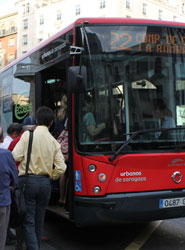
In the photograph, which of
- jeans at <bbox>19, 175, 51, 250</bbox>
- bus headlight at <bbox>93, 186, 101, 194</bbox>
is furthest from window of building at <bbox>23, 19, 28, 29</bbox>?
jeans at <bbox>19, 175, 51, 250</bbox>

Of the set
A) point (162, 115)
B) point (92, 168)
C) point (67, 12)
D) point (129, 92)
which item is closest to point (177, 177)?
point (162, 115)

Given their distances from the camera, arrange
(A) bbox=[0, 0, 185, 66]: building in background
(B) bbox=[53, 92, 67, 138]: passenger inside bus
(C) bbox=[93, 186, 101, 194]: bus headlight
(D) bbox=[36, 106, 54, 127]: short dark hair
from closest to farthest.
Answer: (D) bbox=[36, 106, 54, 127]: short dark hair
(C) bbox=[93, 186, 101, 194]: bus headlight
(B) bbox=[53, 92, 67, 138]: passenger inside bus
(A) bbox=[0, 0, 185, 66]: building in background

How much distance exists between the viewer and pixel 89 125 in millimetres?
5086

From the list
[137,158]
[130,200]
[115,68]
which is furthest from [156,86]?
[130,200]

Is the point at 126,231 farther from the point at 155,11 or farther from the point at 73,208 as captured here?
the point at 155,11

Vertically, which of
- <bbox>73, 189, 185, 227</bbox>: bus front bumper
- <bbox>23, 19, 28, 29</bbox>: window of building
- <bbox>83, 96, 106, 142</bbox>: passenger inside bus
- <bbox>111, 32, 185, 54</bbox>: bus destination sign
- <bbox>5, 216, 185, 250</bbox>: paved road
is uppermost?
<bbox>23, 19, 28, 29</bbox>: window of building

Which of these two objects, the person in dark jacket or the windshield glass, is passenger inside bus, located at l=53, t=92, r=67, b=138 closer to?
the windshield glass

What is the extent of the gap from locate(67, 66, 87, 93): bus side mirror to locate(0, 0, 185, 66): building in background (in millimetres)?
54787

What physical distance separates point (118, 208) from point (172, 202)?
764 millimetres

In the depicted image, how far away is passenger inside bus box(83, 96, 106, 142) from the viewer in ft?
16.6

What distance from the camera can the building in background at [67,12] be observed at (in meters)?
59.9

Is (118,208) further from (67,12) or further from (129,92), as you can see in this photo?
(67,12)

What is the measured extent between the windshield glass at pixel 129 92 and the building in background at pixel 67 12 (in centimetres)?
5424

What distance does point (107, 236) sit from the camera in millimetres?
6008
